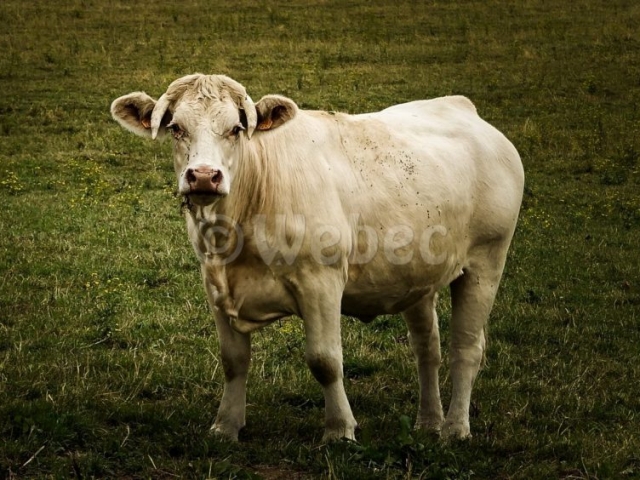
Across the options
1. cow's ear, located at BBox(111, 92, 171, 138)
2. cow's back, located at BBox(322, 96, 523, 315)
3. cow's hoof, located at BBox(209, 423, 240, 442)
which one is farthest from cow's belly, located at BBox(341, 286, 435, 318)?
cow's ear, located at BBox(111, 92, 171, 138)

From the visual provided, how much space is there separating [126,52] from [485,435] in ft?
62.6

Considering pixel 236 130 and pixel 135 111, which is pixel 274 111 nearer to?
pixel 236 130

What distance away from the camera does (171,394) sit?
22.6 ft

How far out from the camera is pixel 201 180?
5.02 meters

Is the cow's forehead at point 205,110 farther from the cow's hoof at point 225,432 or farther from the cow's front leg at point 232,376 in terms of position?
the cow's hoof at point 225,432

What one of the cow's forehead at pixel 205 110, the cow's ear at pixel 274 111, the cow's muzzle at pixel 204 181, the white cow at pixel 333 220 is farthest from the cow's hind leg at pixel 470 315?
the cow's muzzle at pixel 204 181

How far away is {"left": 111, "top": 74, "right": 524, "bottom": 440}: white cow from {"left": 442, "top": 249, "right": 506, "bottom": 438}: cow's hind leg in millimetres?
10

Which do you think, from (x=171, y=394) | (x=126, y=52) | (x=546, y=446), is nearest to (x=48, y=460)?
(x=171, y=394)

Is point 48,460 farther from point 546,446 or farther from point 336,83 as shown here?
point 336,83

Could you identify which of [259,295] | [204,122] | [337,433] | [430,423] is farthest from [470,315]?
[204,122]

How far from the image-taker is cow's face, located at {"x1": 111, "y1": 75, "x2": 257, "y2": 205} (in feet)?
16.7

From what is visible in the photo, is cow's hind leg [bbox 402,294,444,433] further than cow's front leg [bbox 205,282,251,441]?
Yes

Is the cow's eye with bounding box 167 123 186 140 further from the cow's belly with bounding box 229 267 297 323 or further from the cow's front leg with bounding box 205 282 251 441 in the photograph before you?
the cow's front leg with bounding box 205 282 251 441

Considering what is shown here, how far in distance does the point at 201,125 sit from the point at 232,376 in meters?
1.75
